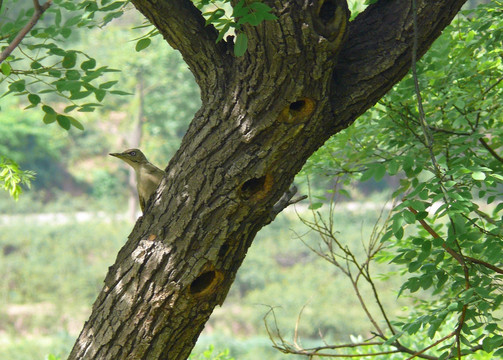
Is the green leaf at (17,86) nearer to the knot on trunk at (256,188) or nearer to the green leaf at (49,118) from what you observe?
the green leaf at (49,118)

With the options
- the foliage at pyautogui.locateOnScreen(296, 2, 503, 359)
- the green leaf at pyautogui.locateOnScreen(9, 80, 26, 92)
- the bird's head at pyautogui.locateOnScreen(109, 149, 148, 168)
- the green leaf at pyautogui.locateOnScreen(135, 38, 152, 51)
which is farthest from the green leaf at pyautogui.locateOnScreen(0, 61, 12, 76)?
the foliage at pyautogui.locateOnScreen(296, 2, 503, 359)

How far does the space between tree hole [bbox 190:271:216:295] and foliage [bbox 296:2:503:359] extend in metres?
0.60

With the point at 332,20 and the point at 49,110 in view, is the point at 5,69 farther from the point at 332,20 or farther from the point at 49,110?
the point at 332,20

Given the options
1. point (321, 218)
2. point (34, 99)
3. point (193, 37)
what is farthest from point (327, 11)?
point (321, 218)

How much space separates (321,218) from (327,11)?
50.5 inches

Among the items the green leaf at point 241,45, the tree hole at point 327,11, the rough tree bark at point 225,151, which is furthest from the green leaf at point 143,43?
the tree hole at point 327,11

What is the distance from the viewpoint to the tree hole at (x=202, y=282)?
7.09ft

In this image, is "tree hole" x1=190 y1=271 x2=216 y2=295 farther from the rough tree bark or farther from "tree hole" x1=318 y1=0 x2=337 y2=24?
"tree hole" x1=318 y1=0 x2=337 y2=24

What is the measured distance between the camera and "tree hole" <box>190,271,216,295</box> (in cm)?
216

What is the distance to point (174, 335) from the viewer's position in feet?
7.06

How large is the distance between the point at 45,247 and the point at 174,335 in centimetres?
1529

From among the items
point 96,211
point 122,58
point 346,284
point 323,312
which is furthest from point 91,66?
point 96,211

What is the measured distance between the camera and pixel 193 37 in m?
2.19

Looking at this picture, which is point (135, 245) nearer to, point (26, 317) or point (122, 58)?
point (26, 317)
